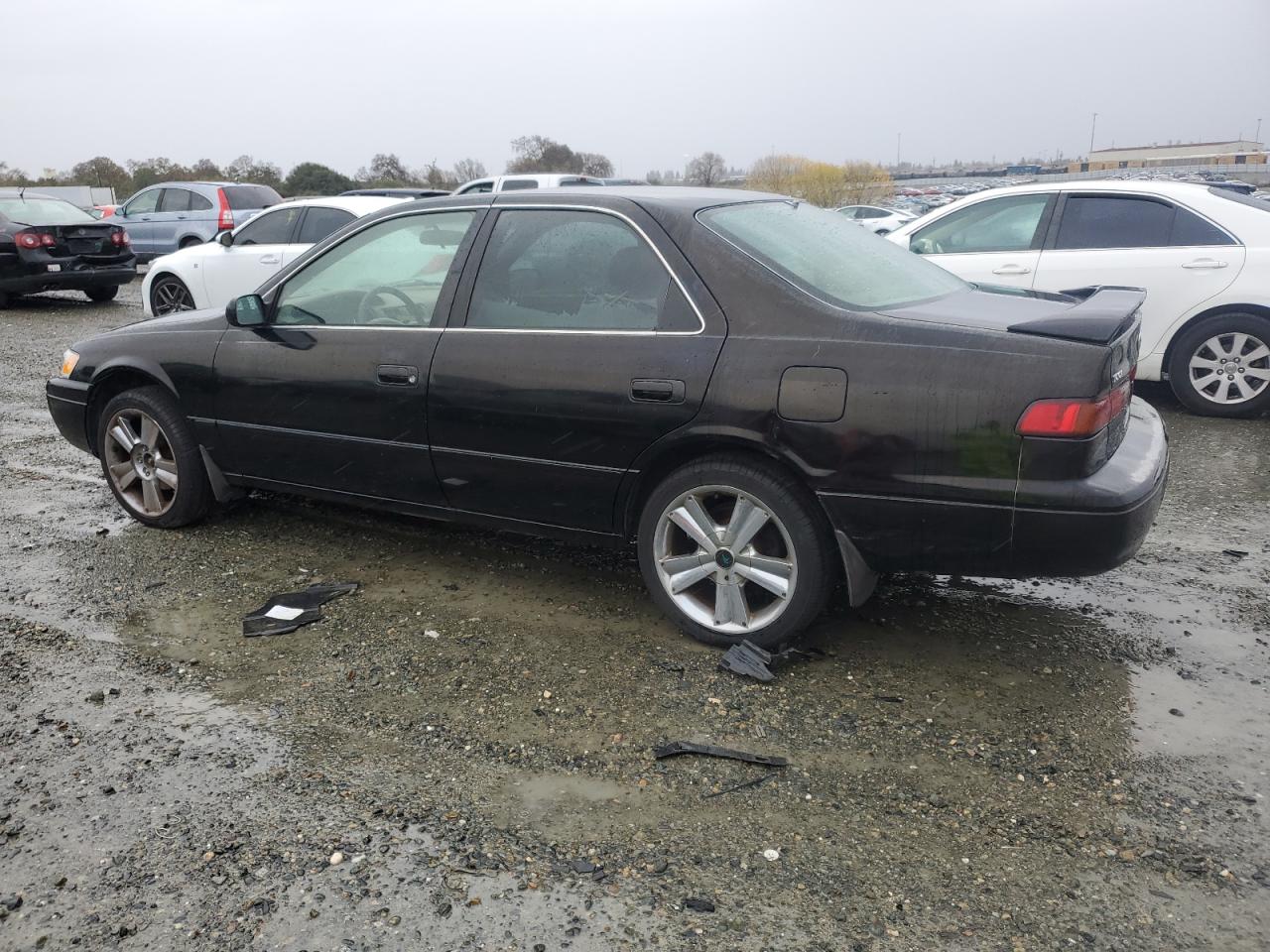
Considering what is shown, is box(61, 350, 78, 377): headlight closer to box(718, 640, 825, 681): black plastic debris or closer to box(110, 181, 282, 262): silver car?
box(718, 640, 825, 681): black plastic debris

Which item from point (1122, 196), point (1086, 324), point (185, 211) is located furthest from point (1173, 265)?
point (185, 211)

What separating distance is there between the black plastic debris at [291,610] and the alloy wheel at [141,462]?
1156mm

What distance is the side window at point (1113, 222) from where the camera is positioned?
297 inches

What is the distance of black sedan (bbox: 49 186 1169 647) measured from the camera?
10.8ft

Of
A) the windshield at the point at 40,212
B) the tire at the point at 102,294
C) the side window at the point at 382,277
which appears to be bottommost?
the tire at the point at 102,294

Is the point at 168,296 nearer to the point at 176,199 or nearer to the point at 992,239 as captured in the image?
the point at 176,199

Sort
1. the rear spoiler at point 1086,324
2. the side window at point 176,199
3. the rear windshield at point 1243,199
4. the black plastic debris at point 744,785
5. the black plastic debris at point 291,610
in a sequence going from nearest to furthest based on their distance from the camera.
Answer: the black plastic debris at point 744,785 < the rear spoiler at point 1086,324 < the black plastic debris at point 291,610 < the rear windshield at point 1243,199 < the side window at point 176,199

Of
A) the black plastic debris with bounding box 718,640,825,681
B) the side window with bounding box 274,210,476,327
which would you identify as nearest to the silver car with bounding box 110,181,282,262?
the side window with bounding box 274,210,476,327

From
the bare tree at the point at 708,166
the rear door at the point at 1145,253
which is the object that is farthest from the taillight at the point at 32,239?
the bare tree at the point at 708,166

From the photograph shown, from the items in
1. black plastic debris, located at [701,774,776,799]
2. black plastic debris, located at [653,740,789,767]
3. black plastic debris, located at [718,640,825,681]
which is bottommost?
black plastic debris, located at [701,774,776,799]

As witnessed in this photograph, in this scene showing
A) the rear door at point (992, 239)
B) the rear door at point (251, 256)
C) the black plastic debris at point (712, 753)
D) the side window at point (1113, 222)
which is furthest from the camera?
the rear door at point (251, 256)

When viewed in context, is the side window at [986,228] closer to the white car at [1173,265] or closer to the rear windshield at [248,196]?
the white car at [1173,265]

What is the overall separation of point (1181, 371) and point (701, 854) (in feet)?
20.9

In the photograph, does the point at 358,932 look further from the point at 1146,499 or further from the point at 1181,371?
the point at 1181,371
